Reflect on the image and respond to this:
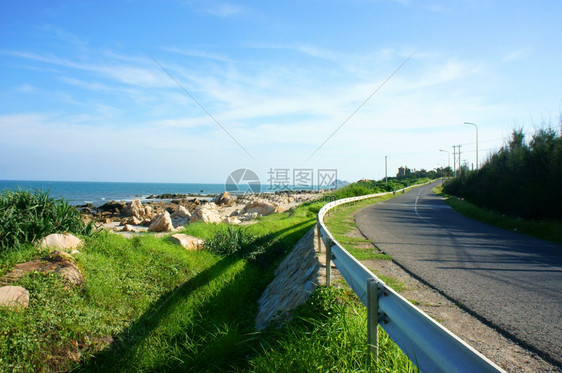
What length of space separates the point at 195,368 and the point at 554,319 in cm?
449

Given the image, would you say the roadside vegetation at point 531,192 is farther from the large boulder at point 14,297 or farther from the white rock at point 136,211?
the white rock at point 136,211

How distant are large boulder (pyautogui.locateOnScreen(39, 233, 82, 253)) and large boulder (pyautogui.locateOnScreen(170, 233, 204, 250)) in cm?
236

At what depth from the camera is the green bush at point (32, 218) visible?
7.10 meters

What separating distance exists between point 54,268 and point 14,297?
920 mm

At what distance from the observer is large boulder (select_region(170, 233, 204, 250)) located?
958cm

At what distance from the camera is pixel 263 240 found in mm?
11570

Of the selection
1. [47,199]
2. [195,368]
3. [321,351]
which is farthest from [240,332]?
[47,199]

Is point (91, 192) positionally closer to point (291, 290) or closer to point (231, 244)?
point (231, 244)

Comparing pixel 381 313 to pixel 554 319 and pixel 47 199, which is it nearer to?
pixel 554 319

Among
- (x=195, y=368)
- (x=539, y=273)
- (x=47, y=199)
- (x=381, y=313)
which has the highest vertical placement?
(x=47, y=199)

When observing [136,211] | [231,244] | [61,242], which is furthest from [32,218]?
[136,211]

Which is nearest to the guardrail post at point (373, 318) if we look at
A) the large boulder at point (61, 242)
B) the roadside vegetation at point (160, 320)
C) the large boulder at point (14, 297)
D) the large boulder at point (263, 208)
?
the roadside vegetation at point (160, 320)

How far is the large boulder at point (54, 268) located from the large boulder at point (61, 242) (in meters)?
0.54

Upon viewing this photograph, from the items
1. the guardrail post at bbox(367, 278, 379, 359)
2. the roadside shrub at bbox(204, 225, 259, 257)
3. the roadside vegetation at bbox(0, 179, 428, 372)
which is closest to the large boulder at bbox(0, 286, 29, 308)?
the roadside vegetation at bbox(0, 179, 428, 372)
